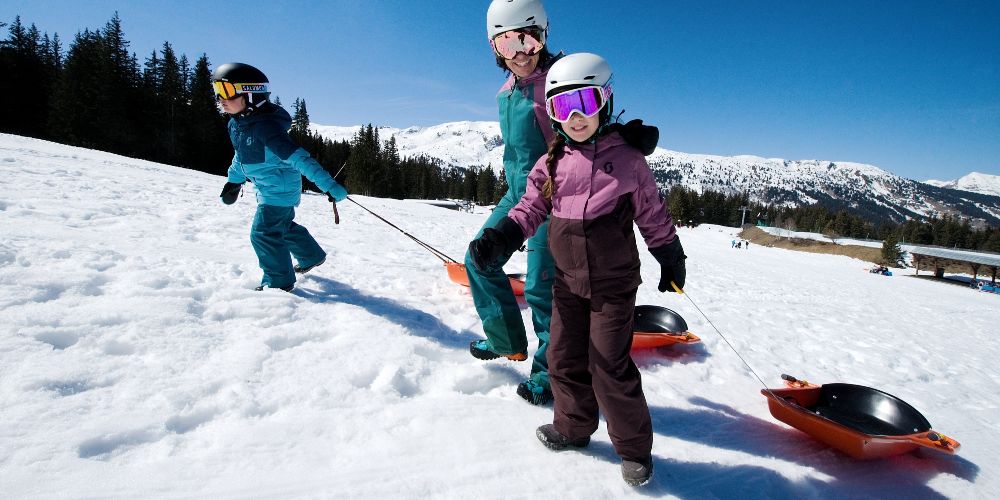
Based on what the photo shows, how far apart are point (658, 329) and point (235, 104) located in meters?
4.89

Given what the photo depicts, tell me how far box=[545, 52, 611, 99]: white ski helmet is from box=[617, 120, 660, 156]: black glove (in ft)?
0.79

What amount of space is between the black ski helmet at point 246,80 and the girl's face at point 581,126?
11.2 feet

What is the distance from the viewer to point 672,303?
6988 millimetres

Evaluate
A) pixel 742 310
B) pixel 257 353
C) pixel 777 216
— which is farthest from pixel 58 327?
pixel 777 216

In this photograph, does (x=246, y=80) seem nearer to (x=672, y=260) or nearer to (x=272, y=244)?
(x=272, y=244)

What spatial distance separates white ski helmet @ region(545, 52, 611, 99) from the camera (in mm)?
2346

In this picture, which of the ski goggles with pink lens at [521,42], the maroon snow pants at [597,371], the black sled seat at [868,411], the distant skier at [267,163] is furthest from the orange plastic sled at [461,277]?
Result: the black sled seat at [868,411]

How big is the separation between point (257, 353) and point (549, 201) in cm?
232

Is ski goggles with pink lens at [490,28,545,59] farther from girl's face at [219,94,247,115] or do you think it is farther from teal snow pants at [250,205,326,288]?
teal snow pants at [250,205,326,288]

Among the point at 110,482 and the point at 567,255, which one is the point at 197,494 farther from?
the point at 567,255

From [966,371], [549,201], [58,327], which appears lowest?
[966,371]

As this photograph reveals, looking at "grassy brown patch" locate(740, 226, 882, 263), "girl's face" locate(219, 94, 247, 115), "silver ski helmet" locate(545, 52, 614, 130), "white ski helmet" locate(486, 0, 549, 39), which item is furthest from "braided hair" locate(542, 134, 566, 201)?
"grassy brown patch" locate(740, 226, 882, 263)

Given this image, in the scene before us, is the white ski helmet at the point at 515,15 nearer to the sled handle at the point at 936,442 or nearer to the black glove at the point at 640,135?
the black glove at the point at 640,135

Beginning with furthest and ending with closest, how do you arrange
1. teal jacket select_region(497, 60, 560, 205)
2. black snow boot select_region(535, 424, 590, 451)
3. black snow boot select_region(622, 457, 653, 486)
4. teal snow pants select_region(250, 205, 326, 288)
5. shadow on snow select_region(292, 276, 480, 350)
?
teal snow pants select_region(250, 205, 326, 288)
shadow on snow select_region(292, 276, 480, 350)
teal jacket select_region(497, 60, 560, 205)
black snow boot select_region(535, 424, 590, 451)
black snow boot select_region(622, 457, 653, 486)
